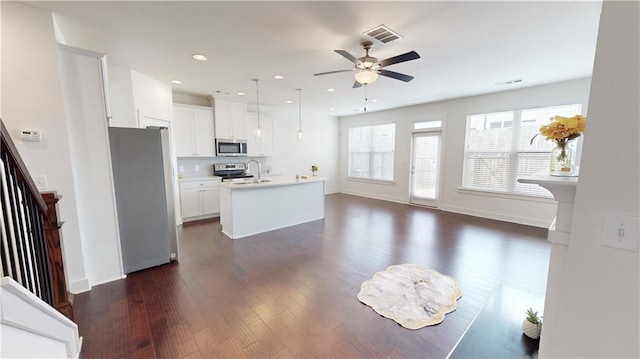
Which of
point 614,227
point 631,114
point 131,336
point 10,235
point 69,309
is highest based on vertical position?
point 631,114

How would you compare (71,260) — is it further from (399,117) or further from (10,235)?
(399,117)

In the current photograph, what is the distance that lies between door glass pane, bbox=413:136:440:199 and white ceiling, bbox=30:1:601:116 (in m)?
2.11

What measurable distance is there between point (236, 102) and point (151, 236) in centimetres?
379

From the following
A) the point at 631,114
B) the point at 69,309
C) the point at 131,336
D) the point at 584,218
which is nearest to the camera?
the point at 631,114

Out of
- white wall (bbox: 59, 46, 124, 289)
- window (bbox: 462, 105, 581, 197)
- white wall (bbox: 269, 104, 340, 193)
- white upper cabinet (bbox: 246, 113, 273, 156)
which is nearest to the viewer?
white wall (bbox: 59, 46, 124, 289)

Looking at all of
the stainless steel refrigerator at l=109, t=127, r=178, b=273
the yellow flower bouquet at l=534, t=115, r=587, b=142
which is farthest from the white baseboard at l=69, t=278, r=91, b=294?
the yellow flower bouquet at l=534, t=115, r=587, b=142

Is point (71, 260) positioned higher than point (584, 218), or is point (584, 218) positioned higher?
point (584, 218)

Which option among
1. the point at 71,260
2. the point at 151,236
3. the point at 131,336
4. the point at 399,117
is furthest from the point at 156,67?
the point at 399,117

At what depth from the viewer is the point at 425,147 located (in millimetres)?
6523

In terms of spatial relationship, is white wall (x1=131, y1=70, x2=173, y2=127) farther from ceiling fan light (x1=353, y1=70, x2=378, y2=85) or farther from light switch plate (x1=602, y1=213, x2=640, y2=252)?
light switch plate (x1=602, y1=213, x2=640, y2=252)

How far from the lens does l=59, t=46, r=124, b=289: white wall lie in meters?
2.44

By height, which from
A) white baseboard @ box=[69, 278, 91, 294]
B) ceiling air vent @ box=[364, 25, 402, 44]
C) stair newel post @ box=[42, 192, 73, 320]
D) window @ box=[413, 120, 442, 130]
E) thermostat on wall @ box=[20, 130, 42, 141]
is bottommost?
white baseboard @ box=[69, 278, 91, 294]

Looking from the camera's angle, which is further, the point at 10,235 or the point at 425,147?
the point at 425,147

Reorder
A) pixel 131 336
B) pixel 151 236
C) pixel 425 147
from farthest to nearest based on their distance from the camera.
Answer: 1. pixel 425 147
2. pixel 151 236
3. pixel 131 336
